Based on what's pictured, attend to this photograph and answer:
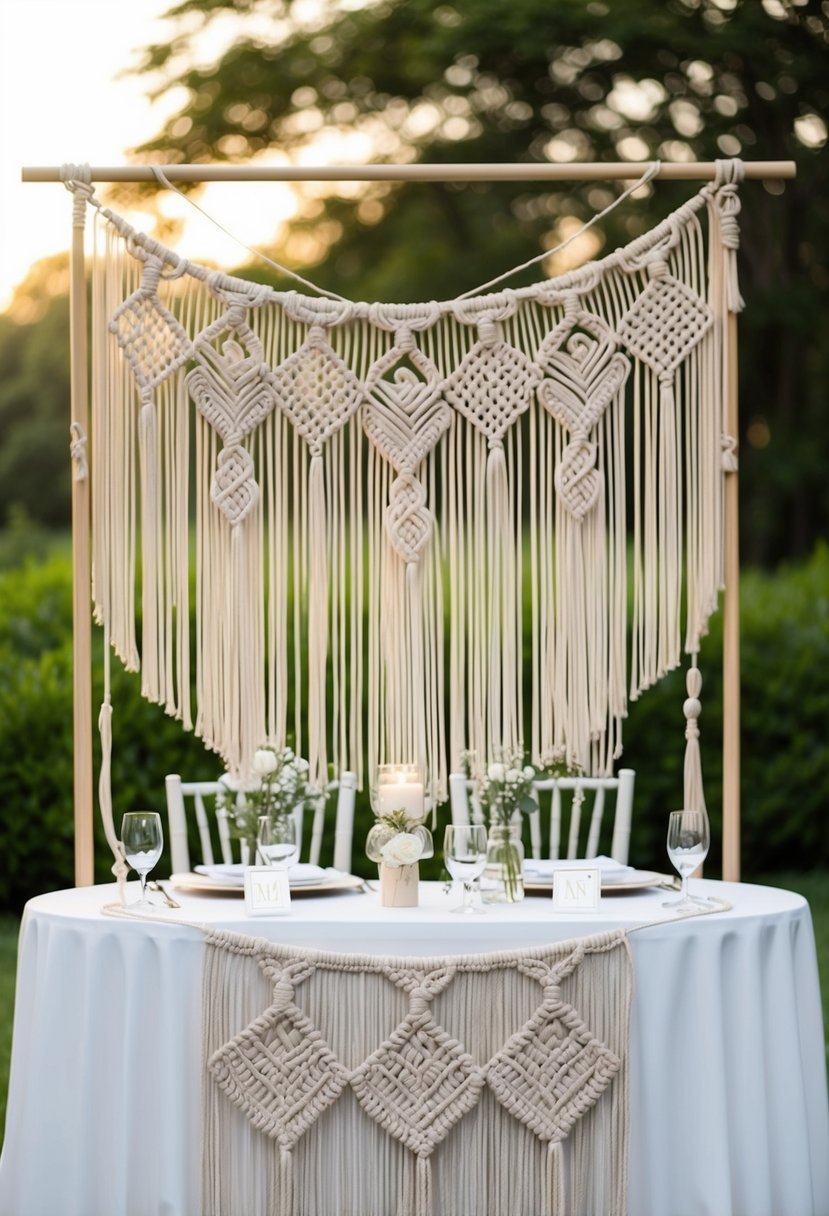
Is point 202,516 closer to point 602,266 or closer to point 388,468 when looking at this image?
point 388,468

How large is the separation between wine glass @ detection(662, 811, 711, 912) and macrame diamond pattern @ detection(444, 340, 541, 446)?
985 mm

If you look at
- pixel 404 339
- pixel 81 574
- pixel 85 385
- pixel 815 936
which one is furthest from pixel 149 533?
pixel 815 936

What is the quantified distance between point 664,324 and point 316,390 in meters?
0.79

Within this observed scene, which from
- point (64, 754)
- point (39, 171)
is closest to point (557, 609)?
point (39, 171)

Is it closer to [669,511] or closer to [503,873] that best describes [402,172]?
[669,511]

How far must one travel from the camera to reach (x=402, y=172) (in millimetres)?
3309

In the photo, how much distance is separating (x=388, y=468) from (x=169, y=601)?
0.58 m

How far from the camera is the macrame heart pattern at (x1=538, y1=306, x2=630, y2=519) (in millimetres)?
3377

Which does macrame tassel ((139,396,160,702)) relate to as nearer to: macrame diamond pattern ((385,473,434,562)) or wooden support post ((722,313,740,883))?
macrame diamond pattern ((385,473,434,562))

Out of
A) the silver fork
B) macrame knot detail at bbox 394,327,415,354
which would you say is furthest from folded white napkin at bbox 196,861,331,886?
macrame knot detail at bbox 394,327,415,354

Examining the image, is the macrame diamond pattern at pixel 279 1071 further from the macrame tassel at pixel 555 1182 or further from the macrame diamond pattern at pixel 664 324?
the macrame diamond pattern at pixel 664 324

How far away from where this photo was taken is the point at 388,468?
136 inches

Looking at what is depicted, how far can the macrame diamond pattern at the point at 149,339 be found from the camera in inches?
130

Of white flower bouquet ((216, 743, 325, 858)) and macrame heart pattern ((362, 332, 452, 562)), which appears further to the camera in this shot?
macrame heart pattern ((362, 332, 452, 562))
